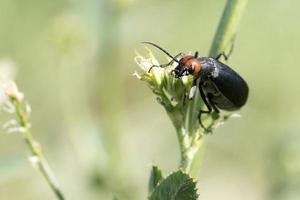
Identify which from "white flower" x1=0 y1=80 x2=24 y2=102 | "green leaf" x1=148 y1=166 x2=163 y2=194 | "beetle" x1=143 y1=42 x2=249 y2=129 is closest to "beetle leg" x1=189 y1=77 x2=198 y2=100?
"beetle" x1=143 y1=42 x2=249 y2=129

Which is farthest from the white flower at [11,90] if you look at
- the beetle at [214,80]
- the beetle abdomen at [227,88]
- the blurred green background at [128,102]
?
the blurred green background at [128,102]

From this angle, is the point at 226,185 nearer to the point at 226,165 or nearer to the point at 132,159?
the point at 226,165

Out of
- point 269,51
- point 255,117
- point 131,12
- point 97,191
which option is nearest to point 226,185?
point 255,117

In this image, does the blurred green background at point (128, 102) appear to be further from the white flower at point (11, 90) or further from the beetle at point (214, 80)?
the beetle at point (214, 80)

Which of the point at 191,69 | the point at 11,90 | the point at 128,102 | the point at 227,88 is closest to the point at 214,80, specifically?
the point at 227,88

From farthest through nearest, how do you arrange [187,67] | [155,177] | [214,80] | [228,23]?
[214,80]
[187,67]
[228,23]
[155,177]

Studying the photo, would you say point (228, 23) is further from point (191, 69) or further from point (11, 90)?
point (11, 90)

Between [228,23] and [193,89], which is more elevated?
[228,23]
